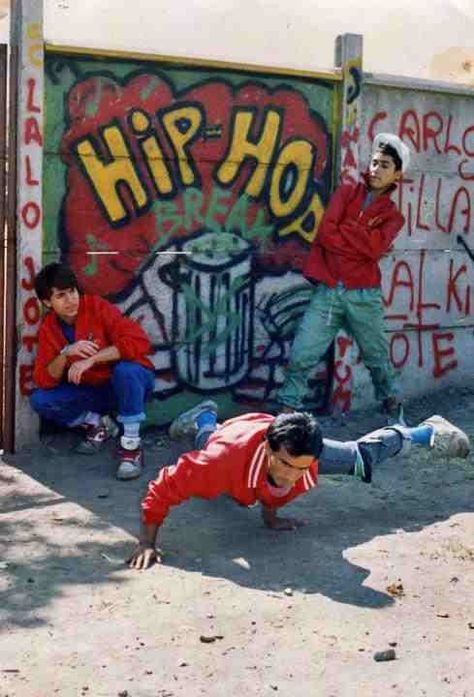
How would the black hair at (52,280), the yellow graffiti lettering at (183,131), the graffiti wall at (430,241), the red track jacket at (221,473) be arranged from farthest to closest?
the graffiti wall at (430,241) < the yellow graffiti lettering at (183,131) < the black hair at (52,280) < the red track jacket at (221,473)

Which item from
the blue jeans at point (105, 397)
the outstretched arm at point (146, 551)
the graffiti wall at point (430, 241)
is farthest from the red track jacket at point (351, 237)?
the outstretched arm at point (146, 551)

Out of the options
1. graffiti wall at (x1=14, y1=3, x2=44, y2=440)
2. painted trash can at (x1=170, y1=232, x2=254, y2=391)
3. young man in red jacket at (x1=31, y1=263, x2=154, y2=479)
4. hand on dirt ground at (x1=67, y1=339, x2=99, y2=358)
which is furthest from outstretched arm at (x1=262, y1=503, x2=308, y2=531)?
painted trash can at (x1=170, y1=232, x2=254, y2=391)

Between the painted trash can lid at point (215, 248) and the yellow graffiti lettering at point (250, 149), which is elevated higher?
the yellow graffiti lettering at point (250, 149)

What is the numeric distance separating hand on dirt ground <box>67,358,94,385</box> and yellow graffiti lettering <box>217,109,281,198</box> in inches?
61.0

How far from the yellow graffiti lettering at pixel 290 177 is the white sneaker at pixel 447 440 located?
168cm

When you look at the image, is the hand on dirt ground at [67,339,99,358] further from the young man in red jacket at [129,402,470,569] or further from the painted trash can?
the young man in red jacket at [129,402,470,569]

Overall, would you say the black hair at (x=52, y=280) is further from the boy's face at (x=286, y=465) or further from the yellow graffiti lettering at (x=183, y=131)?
the boy's face at (x=286, y=465)

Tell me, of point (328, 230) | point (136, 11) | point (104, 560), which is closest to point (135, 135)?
point (328, 230)

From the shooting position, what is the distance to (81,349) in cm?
595

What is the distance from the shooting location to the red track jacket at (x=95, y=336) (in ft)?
19.8

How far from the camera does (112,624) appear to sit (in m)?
4.17

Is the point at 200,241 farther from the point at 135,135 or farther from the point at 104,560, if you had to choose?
the point at 104,560

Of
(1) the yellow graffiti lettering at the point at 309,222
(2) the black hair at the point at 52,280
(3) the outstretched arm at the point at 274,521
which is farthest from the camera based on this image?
(1) the yellow graffiti lettering at the point at 309,222

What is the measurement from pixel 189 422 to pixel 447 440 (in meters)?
1.42
